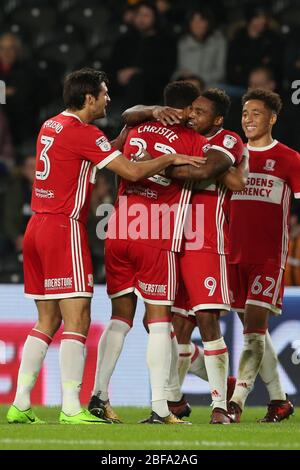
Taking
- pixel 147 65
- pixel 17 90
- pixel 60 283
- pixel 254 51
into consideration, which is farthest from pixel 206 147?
pixel 17 90

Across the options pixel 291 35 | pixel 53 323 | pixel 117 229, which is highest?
pixel 291 35

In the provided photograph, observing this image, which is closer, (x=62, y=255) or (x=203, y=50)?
(x=62, y=255)

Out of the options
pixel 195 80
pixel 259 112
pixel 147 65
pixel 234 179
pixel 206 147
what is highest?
pixel 147 65

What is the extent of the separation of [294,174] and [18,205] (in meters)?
5.05

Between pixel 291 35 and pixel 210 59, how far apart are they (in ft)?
3.37

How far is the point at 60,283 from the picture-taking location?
8.32 metres

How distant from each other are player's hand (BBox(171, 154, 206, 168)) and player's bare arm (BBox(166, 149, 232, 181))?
28 mm

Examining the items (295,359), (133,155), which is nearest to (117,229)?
(133,155)

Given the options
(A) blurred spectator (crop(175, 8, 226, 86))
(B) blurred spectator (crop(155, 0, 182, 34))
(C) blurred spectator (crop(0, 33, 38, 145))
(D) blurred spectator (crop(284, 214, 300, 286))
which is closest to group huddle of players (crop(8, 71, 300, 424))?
(D) blurred spectator (crop(284, 214, 300, 286))

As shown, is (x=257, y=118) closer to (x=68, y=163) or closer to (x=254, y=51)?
(x=68, y=163)

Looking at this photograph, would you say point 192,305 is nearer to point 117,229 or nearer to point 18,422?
point 117,229

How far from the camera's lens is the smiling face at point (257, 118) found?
30.9 ft

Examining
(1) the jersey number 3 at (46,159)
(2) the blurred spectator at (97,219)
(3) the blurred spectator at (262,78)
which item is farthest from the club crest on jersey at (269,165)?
(3) the blurred spectator at (262,78)
